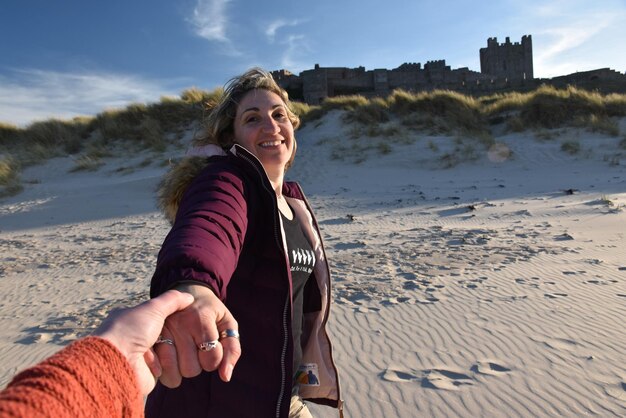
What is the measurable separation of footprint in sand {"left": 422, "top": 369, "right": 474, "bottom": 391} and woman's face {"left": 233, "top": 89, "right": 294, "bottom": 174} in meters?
1.97

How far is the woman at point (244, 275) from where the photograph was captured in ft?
3.34

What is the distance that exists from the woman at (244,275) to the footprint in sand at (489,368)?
5.48ft

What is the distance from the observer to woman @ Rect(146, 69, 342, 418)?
3.34 ft

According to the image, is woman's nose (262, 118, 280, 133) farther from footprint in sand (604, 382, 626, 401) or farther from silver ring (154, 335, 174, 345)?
footprint in sand (604, 382, 626, 401)

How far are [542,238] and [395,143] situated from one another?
9.36 meters

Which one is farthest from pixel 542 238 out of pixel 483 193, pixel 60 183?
pixel 60 183

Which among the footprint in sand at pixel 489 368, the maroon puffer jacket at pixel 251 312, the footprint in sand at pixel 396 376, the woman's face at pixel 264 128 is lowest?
the footprint in sand at pixel 489 368

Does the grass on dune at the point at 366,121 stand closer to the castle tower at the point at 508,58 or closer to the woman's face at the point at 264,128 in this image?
the woman's face at the point at 264,128

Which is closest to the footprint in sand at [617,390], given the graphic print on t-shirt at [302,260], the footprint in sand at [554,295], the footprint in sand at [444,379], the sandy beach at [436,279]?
the sandy beach at [436,279]

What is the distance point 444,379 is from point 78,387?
2.98 m

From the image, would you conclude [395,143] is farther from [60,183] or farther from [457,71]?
[457,71]

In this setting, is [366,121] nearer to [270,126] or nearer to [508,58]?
[270,126]

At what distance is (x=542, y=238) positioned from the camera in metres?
7.34

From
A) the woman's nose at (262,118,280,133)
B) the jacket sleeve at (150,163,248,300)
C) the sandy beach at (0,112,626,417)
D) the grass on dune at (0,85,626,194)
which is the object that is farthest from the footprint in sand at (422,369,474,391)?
the grass on dune at (0,85,626,194)
